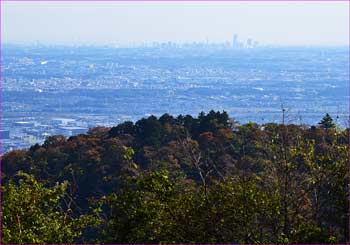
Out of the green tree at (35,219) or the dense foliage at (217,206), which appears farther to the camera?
the green tree at (35,219)

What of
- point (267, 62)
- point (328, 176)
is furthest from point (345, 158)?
point (267, 62)

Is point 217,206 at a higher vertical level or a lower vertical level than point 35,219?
higher

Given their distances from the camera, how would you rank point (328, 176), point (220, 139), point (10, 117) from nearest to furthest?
point (328, 176) → point (220, 139) → point (10, 117)

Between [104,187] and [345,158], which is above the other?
[345,158]

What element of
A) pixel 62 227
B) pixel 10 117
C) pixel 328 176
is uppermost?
pixel 328 176

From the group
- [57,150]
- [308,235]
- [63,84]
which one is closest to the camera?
[308,235]

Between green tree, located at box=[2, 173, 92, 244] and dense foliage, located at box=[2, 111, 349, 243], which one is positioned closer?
dense foliage, located at box=[2, 111, 349, 243]

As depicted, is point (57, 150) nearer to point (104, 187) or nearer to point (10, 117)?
point (104, 187)

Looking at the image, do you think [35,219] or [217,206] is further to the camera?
[35,219]

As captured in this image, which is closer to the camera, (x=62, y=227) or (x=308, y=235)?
(x=308, y=235)

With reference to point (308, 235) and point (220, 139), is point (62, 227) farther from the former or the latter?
point (220, 139)
